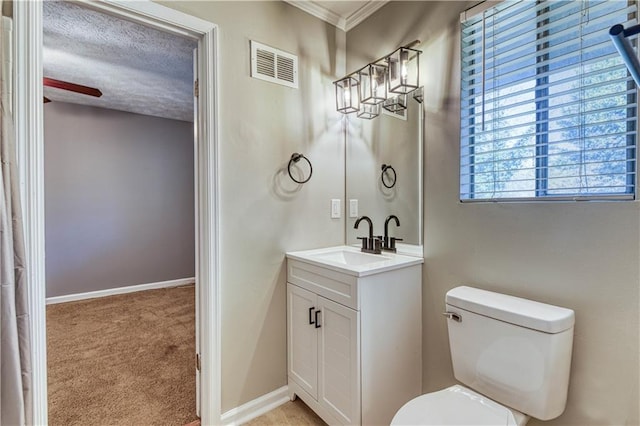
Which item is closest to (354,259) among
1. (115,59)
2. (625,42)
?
(625,42)

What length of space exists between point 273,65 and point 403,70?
0.75m

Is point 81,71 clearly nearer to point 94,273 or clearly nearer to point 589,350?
point 94,273

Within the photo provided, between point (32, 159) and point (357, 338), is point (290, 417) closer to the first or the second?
point (357, 338)

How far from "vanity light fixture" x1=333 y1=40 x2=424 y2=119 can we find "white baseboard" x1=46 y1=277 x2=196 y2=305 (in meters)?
3.68

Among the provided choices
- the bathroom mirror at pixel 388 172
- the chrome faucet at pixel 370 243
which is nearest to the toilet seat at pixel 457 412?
the bathroom mirror at pixel 388 172

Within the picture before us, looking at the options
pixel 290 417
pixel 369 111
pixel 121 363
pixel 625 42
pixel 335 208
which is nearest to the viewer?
pixel 625 42

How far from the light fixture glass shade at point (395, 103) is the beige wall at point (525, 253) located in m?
0.15

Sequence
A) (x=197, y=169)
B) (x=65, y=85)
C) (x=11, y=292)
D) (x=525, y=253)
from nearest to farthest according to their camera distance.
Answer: (x=11, y=292) → (x=525, y=253) → (x=197, y=169) → (x=65, y=85)

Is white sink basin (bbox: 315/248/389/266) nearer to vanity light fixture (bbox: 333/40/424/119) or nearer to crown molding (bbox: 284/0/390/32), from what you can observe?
vanity light fixture (bbox: 333/40/424/119)

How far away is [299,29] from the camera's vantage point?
6.21 ft

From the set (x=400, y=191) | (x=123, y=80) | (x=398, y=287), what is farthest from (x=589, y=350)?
(x=123, y=80)

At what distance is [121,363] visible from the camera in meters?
2.24

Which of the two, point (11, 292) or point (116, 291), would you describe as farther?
point (116, 291)

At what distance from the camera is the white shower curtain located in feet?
3.42
